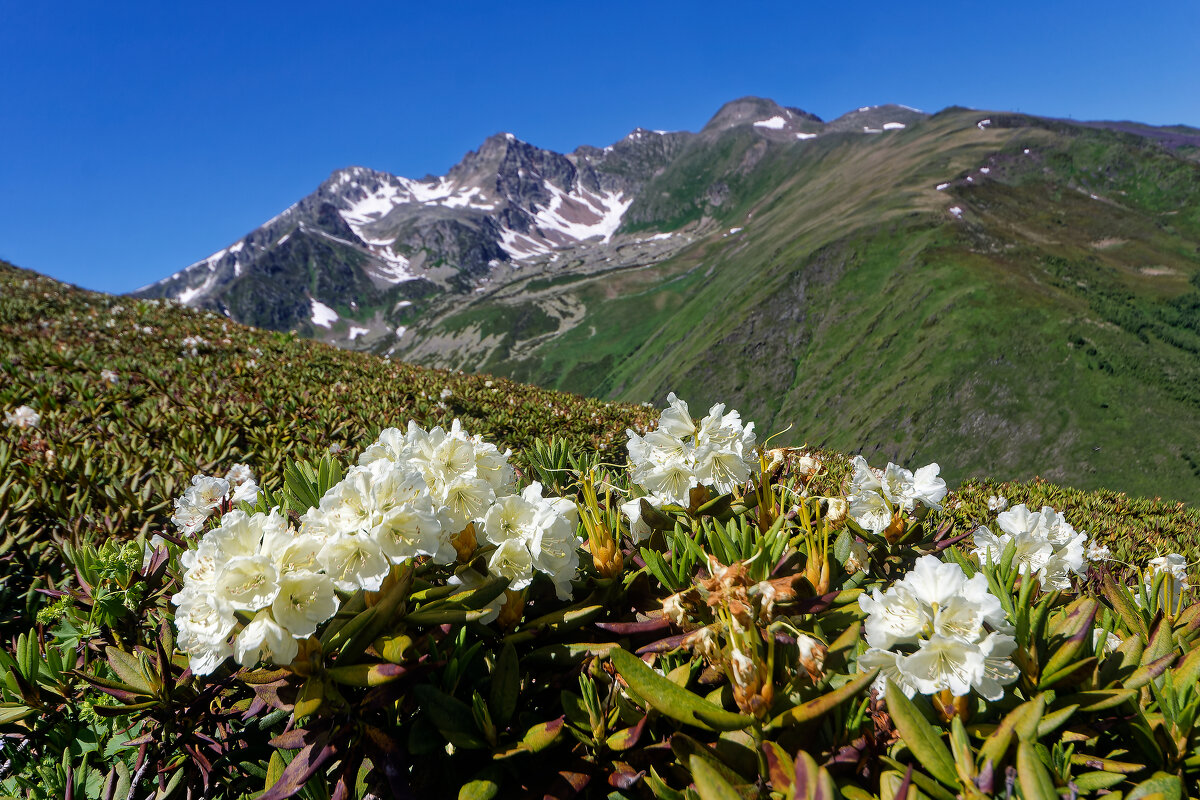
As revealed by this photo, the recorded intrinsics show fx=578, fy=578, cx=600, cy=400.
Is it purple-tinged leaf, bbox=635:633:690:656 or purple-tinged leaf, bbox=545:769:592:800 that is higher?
purple-tinged leaf, bbox=635:633:690:656

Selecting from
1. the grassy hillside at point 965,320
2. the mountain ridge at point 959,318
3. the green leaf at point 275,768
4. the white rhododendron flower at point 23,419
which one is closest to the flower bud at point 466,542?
the green leaf at point 275,768

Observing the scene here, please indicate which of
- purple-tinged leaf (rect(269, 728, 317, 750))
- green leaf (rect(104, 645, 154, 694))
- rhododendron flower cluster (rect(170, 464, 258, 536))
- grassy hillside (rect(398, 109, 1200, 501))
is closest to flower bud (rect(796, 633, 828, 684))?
purple-tinged leaf (rect(269, 728, 317, 750))

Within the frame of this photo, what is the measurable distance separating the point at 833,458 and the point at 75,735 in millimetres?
7744

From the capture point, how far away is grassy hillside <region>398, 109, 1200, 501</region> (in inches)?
1865

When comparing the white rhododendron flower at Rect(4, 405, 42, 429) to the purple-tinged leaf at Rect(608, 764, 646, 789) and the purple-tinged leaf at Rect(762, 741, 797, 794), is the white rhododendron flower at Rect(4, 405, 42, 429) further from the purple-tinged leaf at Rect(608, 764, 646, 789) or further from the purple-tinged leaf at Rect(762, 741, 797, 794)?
the purple-tinged leaf at Rect(762, 741, 797, 794)

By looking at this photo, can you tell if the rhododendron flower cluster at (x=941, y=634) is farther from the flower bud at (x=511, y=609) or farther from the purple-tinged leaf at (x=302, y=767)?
the purple-tinged leaf at (x=302, y=767)

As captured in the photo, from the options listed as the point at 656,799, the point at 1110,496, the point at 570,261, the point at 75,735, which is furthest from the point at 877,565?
the point at 570,261

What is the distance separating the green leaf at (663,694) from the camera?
157 cm

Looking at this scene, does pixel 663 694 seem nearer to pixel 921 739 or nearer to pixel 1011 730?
pixel 921 739

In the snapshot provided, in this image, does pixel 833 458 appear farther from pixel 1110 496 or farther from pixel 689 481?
pixel 689 481

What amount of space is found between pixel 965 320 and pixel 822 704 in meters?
67.5

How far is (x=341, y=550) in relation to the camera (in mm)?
1689

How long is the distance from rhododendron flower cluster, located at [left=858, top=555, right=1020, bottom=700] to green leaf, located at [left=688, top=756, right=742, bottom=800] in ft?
1.78

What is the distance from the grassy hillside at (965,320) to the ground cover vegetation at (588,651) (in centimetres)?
3553
